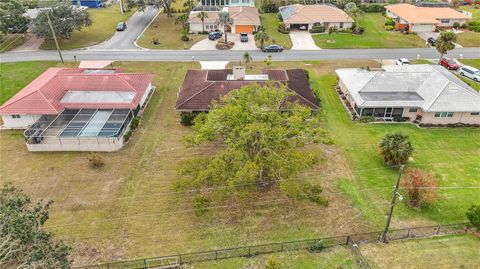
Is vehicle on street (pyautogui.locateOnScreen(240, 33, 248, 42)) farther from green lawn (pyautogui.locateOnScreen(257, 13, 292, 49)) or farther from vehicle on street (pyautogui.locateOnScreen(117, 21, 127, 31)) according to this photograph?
vehicle on street (pyautogui.locateOnScreen(117, 21, 127, 31))

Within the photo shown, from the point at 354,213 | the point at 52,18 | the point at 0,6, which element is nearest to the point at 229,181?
the point at 354,213

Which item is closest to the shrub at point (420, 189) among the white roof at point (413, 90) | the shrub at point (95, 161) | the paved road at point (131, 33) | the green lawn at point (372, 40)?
the white roof at point (413, 90)

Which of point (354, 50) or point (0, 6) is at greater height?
point (0, 6)

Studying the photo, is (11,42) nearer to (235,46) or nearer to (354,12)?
(235,46)

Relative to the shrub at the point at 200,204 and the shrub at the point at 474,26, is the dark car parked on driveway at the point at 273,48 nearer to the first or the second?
the shrub at the point at 200,204

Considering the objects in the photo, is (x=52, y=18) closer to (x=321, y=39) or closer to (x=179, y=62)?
(x=179, y=62)

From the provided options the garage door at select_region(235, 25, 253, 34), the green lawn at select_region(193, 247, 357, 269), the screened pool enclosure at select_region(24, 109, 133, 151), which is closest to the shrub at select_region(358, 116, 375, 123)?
the green lawn at select_region(193, 247, 357, 269)
